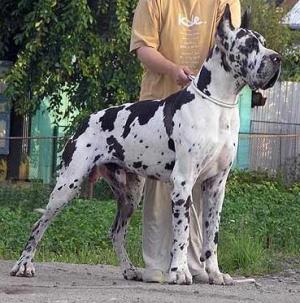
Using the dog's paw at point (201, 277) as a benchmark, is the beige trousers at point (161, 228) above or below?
above

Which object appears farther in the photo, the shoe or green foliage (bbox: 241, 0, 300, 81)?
green foliage (bbox: 241, 0, 300, 81)

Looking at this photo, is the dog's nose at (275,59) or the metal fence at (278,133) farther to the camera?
the metal fence at (278,133)

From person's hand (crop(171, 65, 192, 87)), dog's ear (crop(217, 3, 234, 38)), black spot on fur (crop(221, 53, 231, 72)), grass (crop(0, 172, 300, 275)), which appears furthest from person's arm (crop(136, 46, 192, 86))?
grass (crop(0, 172, 300, 275))

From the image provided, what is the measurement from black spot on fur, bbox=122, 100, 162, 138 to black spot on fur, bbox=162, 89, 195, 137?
0.41 feet

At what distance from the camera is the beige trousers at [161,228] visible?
8062mm

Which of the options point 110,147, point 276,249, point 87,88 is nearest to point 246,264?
point 276,249

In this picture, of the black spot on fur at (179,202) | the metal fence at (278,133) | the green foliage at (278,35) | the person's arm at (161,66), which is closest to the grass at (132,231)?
the black spot on fur at (179,202)

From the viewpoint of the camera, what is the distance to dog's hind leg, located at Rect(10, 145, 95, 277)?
8.00m

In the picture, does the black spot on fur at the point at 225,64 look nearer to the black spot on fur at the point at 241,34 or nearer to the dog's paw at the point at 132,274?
the black spot on fur at the point at 241,34

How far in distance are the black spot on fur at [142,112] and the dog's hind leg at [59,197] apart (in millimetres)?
452

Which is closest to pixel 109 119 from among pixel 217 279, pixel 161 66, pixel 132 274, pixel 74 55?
pixel 161 66

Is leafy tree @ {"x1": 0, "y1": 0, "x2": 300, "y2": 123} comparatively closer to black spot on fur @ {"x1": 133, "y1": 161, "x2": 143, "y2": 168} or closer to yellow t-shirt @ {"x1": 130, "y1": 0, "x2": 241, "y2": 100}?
yellow t-shirt @ {"x1": 130, "y1": 0, "x2": 241, "y2": 100}

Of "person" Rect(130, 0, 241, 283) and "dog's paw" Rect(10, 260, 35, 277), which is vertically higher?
"person" Rect(130, 0, 241, 283)

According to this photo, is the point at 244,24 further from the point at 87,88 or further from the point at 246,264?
the point at 87,88
